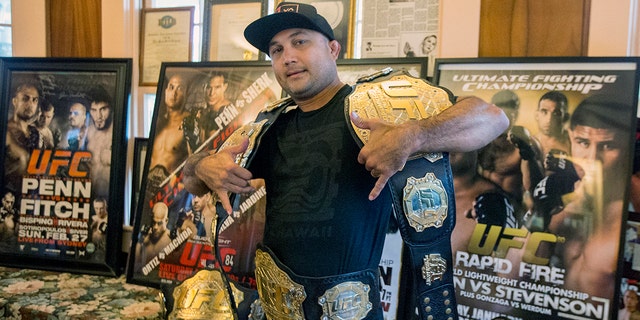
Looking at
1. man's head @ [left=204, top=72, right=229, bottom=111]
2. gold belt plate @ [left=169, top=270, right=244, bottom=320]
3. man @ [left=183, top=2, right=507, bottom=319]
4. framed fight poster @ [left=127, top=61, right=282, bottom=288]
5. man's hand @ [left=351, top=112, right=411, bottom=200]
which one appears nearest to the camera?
man's hand @ [left=351, top=112, right=411, bottom=200]

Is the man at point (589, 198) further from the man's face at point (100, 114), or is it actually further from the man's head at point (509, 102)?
the man's face at point (100, 114)

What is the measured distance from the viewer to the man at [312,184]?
121 centimetres

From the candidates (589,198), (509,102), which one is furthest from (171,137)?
(589,198)

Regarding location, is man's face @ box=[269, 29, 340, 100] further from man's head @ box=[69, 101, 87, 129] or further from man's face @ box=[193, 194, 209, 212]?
man's head @ box=[69, 101, 87, 129]

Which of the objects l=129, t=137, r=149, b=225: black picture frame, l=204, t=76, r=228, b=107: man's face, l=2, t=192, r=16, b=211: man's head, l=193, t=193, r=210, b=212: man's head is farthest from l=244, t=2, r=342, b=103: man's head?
l=2, t=192, r=16, b=211: man's head

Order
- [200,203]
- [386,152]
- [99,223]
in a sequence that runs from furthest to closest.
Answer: [99,223] < [200,203] < [386,152]

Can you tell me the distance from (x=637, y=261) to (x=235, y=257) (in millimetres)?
1534

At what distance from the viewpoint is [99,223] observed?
7.82ft

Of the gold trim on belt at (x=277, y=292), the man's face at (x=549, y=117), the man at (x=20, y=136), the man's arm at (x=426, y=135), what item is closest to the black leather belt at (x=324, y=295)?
the gold trim on belt at (x=277, y=292)

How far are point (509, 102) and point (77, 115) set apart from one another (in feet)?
6.90

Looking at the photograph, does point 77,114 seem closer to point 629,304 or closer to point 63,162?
point 63,162

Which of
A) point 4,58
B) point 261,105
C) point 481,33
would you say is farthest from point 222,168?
Result: point 4,58

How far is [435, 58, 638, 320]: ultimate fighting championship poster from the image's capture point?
4.96ft

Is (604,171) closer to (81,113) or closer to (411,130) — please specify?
(411,130)
